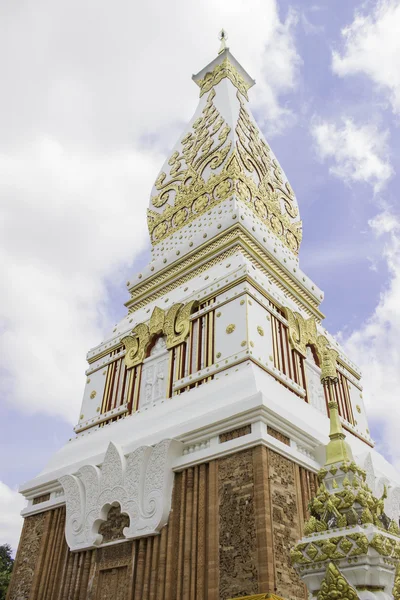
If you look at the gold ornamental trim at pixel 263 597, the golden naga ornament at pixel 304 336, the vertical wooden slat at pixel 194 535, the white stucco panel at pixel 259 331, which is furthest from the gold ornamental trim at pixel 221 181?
the gold ornamental trim at pixel 263 597

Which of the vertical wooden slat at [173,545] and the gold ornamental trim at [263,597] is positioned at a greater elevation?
the vertical wooden slat at [173,545]

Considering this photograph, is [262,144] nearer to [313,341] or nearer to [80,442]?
[313,341]

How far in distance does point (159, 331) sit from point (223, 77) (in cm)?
901

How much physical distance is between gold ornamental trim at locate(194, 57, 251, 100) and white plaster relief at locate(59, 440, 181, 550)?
11.5m

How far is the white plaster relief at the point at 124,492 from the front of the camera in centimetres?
693

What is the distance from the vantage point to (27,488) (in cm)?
903

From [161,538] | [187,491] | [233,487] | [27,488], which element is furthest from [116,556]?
[27,488]

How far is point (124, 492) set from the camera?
24.1ft

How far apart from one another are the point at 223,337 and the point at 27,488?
4078 millimetres

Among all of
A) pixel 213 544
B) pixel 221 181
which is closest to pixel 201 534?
pixel 213 544

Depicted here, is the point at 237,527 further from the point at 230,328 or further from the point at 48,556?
the point at 48,556

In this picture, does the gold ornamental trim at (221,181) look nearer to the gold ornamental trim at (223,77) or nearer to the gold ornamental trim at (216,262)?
the gold ornamental trim at (223,77)

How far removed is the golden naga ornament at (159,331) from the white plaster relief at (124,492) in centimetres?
229

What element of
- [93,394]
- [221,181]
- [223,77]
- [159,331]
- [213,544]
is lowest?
[213,544]
